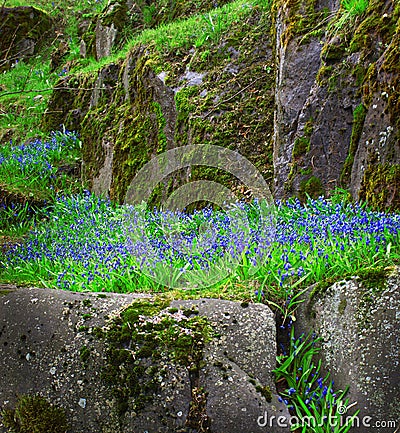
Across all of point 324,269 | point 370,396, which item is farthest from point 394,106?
point 370,396

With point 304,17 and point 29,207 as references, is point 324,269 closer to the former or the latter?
point 304,17

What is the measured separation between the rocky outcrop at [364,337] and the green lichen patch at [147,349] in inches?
26.5

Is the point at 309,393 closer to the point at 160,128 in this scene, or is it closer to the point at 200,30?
the point at 160,128

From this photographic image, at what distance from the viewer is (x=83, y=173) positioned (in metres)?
8.48

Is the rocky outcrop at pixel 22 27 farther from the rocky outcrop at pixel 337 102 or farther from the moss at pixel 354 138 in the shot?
the moss at pixel 354 138

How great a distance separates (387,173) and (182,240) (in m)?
1.81

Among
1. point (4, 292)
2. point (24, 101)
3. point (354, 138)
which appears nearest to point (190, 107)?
point (354, 138)

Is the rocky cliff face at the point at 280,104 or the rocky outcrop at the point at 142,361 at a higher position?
the rocky cliff face at the point at 280,104

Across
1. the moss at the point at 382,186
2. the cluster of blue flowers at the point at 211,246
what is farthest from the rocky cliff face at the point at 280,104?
the cluster of blue flowers at the point at 211,246

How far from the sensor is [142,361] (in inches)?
106

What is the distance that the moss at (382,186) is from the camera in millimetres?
3947

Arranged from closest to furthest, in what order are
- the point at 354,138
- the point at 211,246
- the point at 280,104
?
the point at 211,246
the point at 354,138
the point at 280,104

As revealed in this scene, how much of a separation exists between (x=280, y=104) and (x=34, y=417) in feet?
13.4

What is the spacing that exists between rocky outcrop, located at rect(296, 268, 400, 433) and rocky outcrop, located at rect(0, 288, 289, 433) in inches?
12.5
